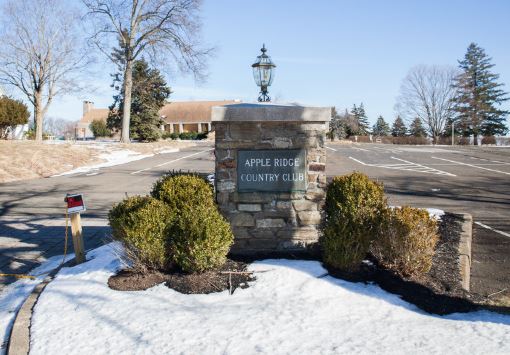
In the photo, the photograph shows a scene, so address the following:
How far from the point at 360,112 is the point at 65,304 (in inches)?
2842

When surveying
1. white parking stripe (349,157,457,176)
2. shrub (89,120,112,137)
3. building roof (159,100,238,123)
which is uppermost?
building roof (159,100,238,123)

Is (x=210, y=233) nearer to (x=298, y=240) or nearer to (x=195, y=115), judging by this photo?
(x=298, y=240)

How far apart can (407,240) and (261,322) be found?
1980mm

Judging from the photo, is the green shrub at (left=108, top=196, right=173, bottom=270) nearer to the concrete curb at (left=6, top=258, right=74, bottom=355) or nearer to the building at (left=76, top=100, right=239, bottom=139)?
the concrete curb at (left=6, top=258, right=74, bottom=355)

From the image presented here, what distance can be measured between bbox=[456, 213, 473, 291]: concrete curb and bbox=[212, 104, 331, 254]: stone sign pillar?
73.9 inches

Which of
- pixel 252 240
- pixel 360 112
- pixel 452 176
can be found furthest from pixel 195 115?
pixel 252 240

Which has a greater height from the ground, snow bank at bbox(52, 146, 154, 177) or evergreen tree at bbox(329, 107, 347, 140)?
evergreen tree at bbox(329, 107, 347, 140)

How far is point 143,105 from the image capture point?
1575 inches

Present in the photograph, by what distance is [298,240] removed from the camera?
6074mm

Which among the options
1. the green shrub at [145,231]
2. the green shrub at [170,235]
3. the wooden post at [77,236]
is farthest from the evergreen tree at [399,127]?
the green shrub at [145,231]

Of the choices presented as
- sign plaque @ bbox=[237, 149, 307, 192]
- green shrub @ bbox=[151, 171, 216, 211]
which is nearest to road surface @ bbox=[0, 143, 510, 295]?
green shrub @ bbox=[151, 171, 216, 211]

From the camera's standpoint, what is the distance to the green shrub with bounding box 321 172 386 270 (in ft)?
17.1

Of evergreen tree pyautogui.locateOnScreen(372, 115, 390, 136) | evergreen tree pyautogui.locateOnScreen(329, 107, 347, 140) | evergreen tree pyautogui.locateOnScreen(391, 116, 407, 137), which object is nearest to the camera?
evergreen tree pyautogui.locateOnScreen(329, 107, 347, 140)

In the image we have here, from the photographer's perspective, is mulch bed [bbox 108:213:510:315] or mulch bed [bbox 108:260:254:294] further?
mulch bed [bbox 108:260:254:294]
